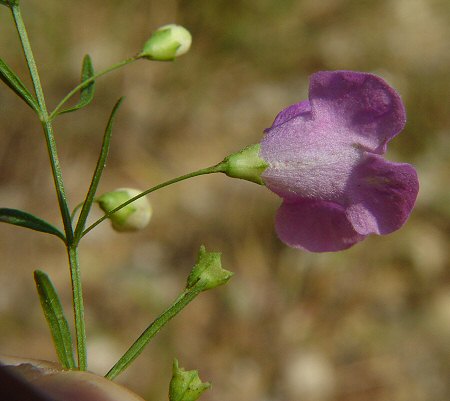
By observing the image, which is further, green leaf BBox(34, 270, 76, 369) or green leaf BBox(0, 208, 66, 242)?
green leaf BBox(34, 270, 76, 369)

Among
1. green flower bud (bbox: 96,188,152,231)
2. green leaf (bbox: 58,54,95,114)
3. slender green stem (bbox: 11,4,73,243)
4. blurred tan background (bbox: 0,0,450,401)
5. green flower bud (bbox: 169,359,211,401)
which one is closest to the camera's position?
slender green stem (bbox: 11,4,73,243)

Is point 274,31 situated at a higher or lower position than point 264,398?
higher

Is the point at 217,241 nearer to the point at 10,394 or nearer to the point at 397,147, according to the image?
the point at 397,147

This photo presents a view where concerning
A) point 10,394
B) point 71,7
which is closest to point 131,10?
point 71,7

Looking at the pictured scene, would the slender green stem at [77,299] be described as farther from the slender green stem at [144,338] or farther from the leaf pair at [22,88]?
the leaf pair at [22,88]

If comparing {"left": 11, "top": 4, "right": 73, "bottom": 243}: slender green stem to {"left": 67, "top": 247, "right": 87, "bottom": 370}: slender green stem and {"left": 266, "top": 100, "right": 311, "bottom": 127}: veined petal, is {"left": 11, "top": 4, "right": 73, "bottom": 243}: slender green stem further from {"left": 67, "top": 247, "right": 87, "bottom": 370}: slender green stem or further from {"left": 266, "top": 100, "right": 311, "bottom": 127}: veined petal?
{"left": 266, "top": 100, "right": 311, "bottom": 127}: veined petal

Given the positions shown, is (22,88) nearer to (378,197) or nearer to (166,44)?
(166,44)

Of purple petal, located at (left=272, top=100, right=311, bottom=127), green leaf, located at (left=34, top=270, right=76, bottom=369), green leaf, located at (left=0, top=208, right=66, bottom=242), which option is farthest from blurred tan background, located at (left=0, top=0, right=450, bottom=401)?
purple petal, located at (left=272, top=100, right=311, bottom=127)
